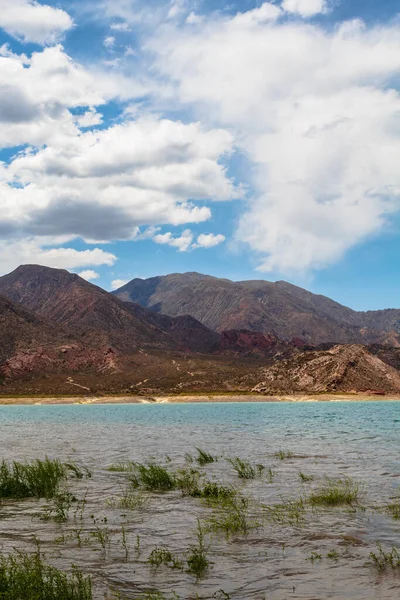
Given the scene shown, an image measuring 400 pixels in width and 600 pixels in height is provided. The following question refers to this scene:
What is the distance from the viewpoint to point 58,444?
52688 mm

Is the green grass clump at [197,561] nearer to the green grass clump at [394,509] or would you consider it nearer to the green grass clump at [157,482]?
the green grass clump at [394,509]

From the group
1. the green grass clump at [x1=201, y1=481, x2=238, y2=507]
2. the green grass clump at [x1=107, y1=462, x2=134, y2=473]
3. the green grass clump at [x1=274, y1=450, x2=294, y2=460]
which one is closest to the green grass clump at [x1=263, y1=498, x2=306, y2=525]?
the green grass clump at [x1=201, y1=481, x2=238, y2=507]

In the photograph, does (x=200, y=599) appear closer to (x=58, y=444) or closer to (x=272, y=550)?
(x=272, y=550)

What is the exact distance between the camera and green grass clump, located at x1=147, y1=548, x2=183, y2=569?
51.9 ft

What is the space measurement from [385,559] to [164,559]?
6.10m

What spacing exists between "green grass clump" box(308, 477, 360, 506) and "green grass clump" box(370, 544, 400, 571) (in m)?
7.06

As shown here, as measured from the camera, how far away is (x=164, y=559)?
16250mm

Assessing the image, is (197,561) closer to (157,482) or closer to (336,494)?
(336,494)

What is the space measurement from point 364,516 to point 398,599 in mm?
8710

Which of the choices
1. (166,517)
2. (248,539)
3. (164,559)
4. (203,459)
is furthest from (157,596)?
(203,459)

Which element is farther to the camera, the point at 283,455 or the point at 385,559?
the point at 283,455

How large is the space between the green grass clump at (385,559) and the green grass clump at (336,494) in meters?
7.06

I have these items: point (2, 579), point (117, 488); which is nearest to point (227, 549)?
point (2, 579)

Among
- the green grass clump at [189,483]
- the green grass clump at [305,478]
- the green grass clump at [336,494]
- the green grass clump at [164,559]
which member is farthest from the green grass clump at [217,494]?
the green grass clump at [164,559]
